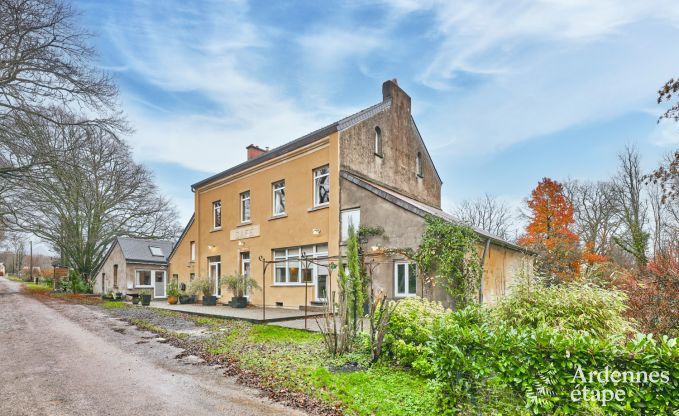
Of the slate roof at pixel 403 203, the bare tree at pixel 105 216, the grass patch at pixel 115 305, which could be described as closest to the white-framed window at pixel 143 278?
the bare tree at pixel 105 216

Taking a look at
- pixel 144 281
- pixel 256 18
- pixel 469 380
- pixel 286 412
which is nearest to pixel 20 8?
pixel 256 18

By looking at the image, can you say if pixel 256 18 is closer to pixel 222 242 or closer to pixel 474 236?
pixel 474 236

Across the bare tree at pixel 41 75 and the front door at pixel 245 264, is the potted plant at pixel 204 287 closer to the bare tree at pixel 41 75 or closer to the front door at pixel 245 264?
the front door at pixel 245 264

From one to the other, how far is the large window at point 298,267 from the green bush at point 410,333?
28.3ft

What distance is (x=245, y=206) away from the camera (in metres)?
21.2

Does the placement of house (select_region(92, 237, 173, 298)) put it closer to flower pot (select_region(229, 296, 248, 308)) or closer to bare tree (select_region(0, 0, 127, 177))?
flower pot (select_region(229, 296, 248, 308))

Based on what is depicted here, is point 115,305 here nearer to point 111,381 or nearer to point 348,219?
point 348,219

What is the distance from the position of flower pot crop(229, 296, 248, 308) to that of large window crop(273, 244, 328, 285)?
195 centimetres

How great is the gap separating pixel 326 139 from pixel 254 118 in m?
3.14

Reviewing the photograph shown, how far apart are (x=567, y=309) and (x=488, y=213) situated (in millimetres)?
37265

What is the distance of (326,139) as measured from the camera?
16.3 m

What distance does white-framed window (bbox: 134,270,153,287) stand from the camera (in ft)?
101

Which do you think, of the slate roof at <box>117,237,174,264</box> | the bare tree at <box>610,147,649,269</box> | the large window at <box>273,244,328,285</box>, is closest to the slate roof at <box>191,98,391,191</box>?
the large window at <box>273,244,328,285</box>

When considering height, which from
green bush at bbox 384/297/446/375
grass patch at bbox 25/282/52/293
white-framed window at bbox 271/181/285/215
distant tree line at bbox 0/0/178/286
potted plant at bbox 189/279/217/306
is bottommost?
grass patch at bbox 25/282/52/293
